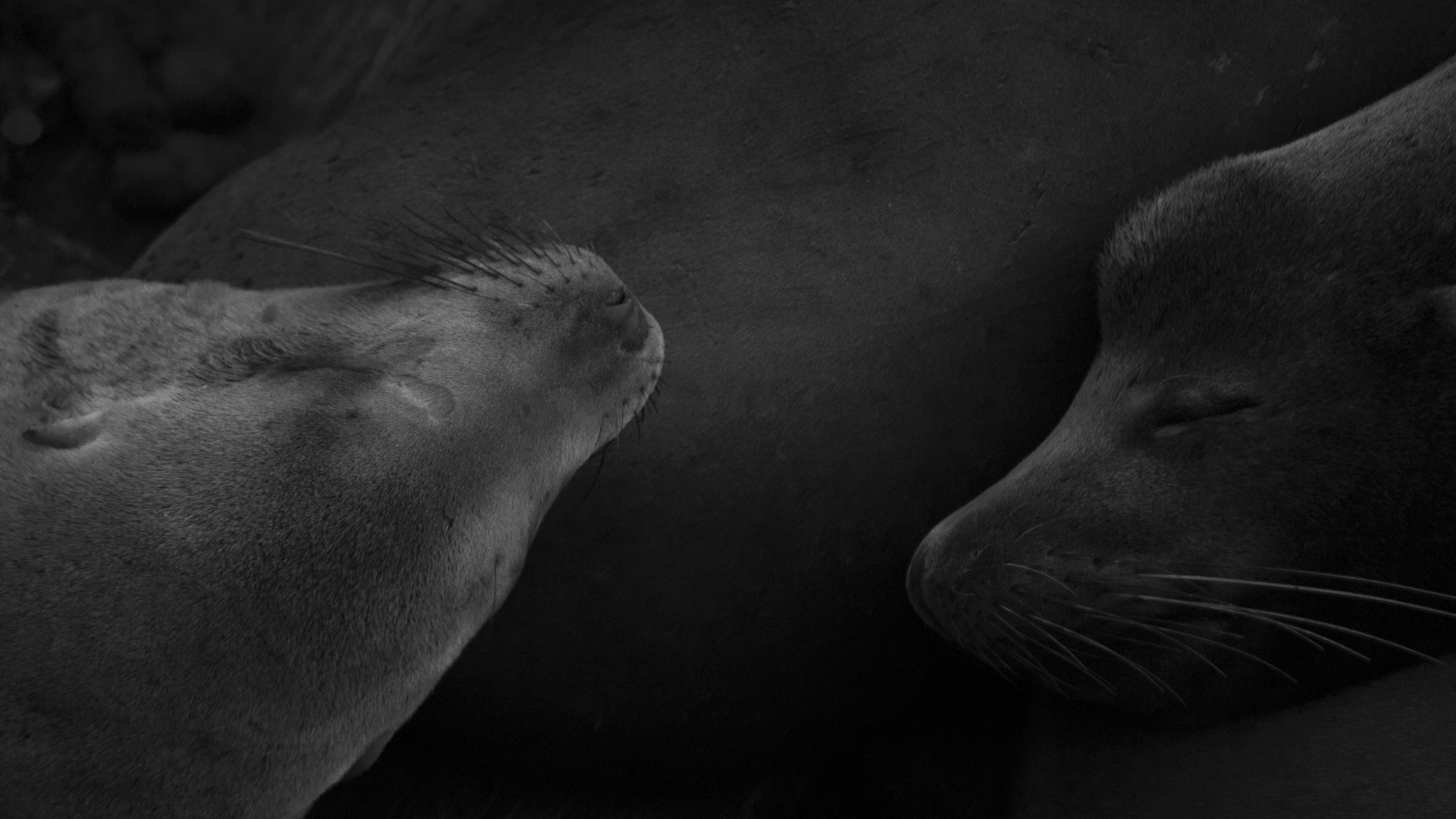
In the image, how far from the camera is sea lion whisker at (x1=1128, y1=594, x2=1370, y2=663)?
74.2 inches

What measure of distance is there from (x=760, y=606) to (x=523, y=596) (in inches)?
16.2

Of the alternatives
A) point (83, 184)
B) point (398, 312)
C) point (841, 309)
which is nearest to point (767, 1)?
point (841, 309)

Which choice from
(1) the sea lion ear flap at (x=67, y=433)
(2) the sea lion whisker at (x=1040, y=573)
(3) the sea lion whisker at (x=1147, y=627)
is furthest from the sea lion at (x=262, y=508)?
(3) the sea lion whisker at (x=1147, y=627)

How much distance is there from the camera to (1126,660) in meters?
1.95

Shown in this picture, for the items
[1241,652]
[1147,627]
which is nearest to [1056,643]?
[1147,627]

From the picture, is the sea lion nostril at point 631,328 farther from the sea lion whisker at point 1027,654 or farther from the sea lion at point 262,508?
the sea lion whisker at point 1027,654

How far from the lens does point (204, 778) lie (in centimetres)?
160

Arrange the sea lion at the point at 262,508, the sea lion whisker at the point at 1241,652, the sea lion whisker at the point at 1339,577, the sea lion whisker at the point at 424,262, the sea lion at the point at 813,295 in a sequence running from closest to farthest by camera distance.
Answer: the sea lion at the point at 262,508
the sea lion whisker at the point at 1339,577
the sea lion whisker at the point at 1241,652
the sea lion whisker at the point at 424,262
the sea lion at the point at 813,295

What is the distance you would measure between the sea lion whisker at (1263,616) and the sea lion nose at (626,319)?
0.82m

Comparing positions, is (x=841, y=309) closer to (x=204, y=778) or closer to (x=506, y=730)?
(x=506, y=730)

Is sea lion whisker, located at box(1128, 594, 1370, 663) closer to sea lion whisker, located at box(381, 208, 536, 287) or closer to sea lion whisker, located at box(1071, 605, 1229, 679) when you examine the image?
sea lion whisker, located at box(1071, 605, 1229, 679)

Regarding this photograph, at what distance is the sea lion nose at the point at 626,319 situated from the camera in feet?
6.49

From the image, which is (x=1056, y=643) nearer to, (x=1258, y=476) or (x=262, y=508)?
(x=1258, y=476)

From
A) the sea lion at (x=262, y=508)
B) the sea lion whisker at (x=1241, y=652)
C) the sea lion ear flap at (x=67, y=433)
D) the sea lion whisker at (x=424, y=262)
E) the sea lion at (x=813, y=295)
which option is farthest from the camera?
the sea lion at (x=813, y=295)
